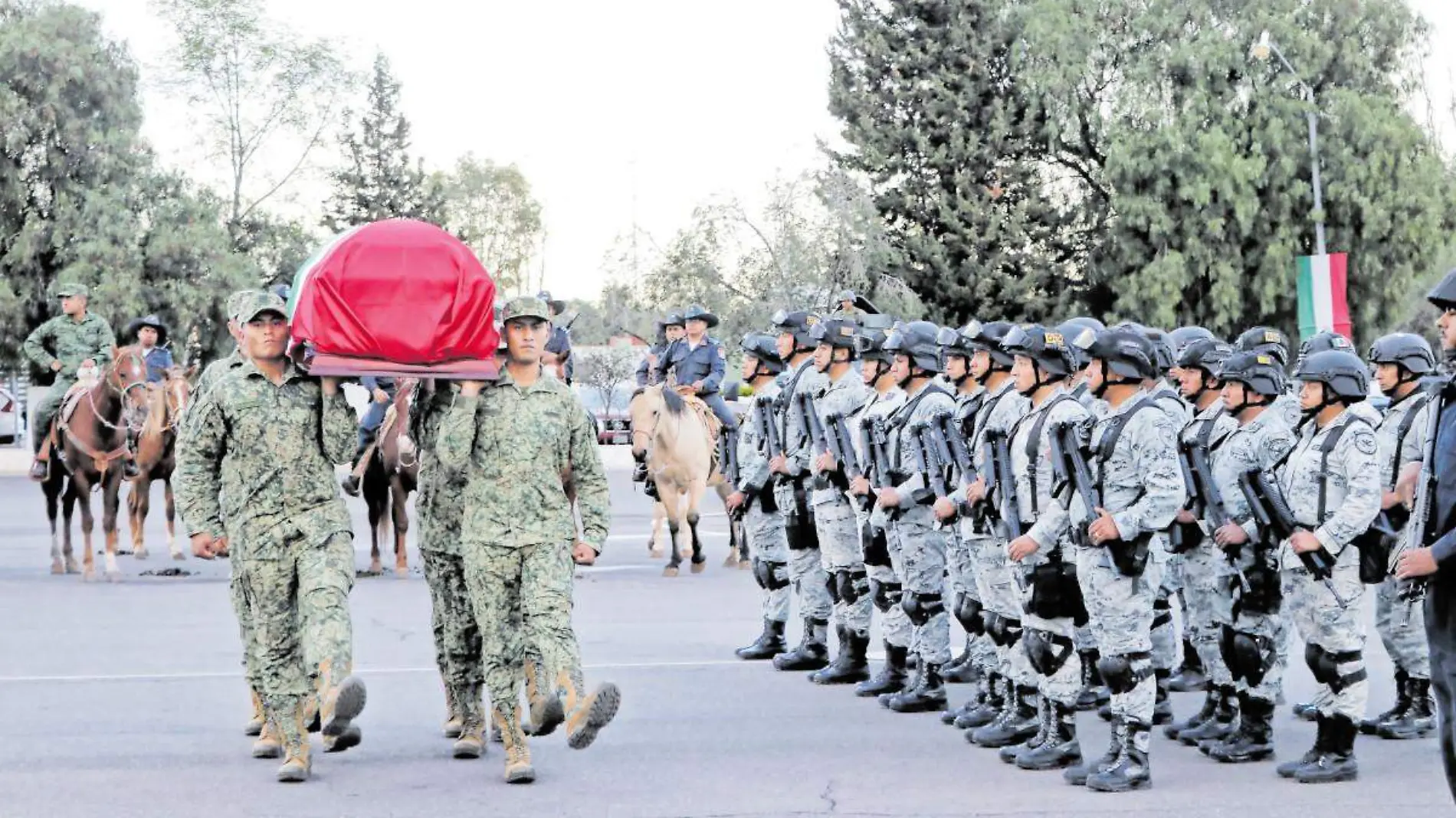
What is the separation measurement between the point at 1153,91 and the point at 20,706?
46471 mm

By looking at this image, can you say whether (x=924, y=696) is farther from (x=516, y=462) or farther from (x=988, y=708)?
(x=516, y=462)

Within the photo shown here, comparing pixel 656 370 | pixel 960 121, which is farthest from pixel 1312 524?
pixel 960 121

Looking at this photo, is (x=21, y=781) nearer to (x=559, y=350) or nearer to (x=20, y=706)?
(x=20, y=706)

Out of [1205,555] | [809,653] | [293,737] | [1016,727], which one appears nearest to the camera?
[293,737]

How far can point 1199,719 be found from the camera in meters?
9.85

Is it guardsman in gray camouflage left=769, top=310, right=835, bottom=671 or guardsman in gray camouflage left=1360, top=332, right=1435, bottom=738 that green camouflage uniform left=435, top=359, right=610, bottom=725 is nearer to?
guardsman in gray camouflage left=769, top=310, right=835, bottom=671

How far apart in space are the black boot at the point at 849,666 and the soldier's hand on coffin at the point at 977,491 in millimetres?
2376

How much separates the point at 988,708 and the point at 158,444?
449 inches

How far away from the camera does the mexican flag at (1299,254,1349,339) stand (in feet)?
115

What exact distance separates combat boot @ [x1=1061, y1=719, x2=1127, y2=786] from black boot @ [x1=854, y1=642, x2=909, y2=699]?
264 centimetres

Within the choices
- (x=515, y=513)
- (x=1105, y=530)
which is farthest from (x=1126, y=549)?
(x=515, y=513)

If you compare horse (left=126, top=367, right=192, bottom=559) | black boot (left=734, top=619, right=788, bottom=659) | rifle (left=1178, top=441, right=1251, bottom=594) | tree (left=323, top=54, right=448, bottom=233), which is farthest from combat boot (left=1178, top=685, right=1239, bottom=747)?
tree (left=323, top=54, right=448, bottom=233)

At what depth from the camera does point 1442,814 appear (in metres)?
7.92

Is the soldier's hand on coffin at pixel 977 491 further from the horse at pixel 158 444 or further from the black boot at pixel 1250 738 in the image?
the horse at pixel 158 444
